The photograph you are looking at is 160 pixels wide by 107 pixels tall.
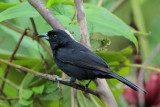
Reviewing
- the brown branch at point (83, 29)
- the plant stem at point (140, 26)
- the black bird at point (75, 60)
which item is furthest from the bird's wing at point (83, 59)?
the plant stem at point (140, 26)

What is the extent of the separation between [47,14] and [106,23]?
0.30 meters

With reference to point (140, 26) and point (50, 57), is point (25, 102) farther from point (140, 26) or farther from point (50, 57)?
point (140, 26)

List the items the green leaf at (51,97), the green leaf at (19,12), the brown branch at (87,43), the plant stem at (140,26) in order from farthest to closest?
1. the plant stem at (140,26)
2. the green leaf at (51,97)
3. the green leaf at (19,12)
4. the brown branch at (87,43)

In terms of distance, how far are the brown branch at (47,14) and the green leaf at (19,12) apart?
6 centimetres

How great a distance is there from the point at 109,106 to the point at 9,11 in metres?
0.60

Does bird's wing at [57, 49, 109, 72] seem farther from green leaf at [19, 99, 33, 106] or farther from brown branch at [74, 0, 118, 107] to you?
green leaf at [19, 99, 33, 106]

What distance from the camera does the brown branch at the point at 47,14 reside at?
138cm

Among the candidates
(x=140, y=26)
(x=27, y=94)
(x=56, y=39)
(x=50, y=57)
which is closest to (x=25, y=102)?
(x=27, y=94)

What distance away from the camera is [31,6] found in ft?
4.88

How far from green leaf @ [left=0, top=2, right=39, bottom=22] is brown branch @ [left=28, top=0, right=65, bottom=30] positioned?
0.21 feet

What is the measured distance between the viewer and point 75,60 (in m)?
1.67

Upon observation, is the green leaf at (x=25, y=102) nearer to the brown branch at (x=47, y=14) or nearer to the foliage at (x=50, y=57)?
the foliage at (x=50, y=57)

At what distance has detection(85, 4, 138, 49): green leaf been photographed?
4.85 feet

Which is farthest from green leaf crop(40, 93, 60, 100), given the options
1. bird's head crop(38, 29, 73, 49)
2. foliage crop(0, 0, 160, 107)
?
bird's head crop(38, 29, 73, 49)
